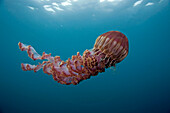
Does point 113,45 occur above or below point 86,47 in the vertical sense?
below

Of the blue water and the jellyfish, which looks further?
the blue water

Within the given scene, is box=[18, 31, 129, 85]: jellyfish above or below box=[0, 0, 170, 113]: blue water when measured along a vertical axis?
below

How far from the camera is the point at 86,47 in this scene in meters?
49.6

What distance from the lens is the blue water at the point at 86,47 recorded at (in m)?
25.8

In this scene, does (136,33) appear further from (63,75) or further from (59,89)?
(59,89)

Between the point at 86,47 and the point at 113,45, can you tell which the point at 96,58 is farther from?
the point at 86,47

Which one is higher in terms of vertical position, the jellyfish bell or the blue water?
the blue water

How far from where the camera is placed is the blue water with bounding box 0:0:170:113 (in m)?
25.8

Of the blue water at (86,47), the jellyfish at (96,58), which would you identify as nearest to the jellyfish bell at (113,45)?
the jellyfish at (96,58)

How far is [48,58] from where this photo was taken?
3107mm

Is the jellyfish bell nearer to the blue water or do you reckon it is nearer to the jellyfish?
the jellyfish

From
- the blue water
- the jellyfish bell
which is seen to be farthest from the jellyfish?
the blue water

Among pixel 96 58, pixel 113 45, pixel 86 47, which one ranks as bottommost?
pixel 96 58

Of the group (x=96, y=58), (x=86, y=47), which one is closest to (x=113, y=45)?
(x=96, y=58)
